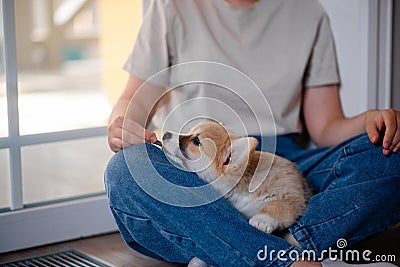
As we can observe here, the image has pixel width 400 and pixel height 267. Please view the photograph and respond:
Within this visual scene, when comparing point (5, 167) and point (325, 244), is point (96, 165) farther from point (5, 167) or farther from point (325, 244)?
point (325, 244)

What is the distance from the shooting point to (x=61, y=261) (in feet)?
5.31

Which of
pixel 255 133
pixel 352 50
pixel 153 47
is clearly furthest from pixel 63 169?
pixel 352 50

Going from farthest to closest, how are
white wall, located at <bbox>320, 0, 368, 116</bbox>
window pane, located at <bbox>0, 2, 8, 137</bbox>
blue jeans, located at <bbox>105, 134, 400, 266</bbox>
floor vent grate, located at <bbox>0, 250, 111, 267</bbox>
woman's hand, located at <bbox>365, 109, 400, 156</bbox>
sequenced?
white wall, located at <bbox>320, 0, 368, 116</bbox> → window pane, located at <bbox>0, 2, 8, 137</bbox> → floor vent grate, located at <bbox>0, 250, 111, 267</bbox> → woman's hand, located at <bbox>365, 109, 400, 156</bbox> → blue jeans, located at <bbox>105, 134, 400, 266</bbox>

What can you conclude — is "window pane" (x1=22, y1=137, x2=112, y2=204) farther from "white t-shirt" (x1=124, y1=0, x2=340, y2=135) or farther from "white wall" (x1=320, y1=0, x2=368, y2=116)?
"white wall" (x1=320, y1=0, x2=368, y2=116)

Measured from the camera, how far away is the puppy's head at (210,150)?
4.27 feet

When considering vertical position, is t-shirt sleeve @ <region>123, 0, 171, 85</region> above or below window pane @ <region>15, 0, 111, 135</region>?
above

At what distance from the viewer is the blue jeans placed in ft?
4.21

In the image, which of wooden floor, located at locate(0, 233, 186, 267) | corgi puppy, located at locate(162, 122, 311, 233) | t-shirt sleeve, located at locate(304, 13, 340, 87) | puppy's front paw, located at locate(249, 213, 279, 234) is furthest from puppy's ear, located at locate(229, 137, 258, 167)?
t-shirt sleeve, located at locate(304, 13, 340, 87)

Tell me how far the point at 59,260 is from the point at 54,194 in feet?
1.32

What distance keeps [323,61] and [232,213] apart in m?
0.66

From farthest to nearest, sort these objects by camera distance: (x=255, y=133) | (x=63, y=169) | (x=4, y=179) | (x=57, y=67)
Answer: (x=57, y=67) → (x=63, y=169) → (x=4, y=179) → (x=255, y=133)

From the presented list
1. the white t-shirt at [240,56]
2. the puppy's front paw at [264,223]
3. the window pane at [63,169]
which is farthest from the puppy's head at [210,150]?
the window pane at [63,169]

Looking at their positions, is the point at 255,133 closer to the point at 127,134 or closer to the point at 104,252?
the point at 127,134

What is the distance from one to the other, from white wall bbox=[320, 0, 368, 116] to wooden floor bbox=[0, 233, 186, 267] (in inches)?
26.0
